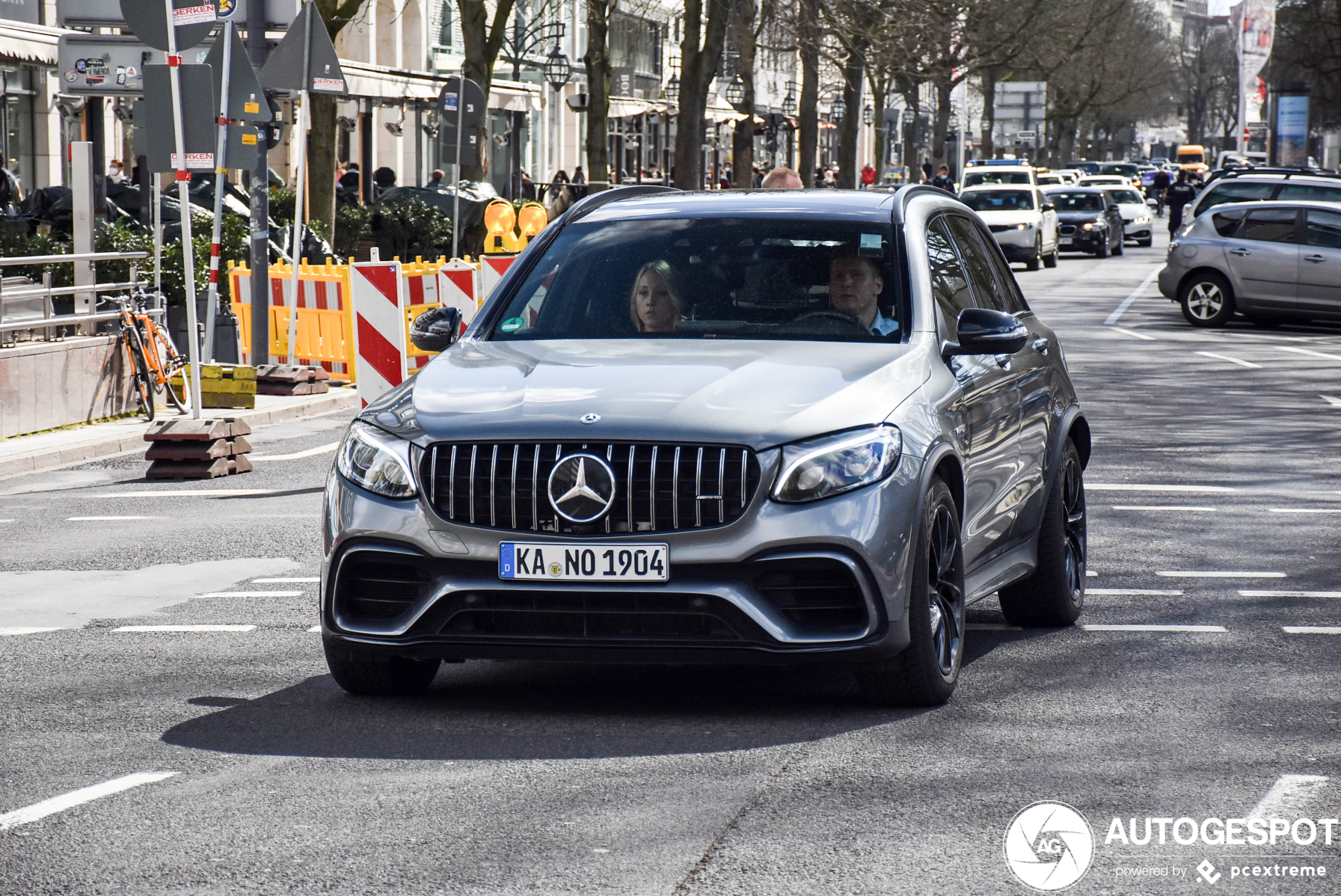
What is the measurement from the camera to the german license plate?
5809 millimetres

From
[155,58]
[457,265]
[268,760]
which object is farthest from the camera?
[155,58]

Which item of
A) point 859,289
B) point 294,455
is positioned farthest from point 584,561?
point 294,455

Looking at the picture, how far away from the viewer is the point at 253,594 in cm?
877

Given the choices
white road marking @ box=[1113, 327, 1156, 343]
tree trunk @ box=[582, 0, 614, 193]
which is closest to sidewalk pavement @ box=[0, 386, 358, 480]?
white road marking @ box=[1113, 327, 1156, 343]

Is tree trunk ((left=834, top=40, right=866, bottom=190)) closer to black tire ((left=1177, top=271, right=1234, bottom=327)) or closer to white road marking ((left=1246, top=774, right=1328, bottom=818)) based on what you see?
black tire ((left=1177, top=271, right=1234, bottom=327))

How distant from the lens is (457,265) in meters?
19.1

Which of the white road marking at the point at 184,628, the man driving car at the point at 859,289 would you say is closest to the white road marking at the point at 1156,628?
the man driving car at the point at 859,289

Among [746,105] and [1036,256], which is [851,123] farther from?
[1036,256]

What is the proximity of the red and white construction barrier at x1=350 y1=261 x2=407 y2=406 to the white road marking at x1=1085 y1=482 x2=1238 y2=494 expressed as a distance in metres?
4.24

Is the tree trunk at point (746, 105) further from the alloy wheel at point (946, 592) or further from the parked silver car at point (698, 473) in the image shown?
the alloy wheel at point (946, 592)

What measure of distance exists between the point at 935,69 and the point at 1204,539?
40.1 meters

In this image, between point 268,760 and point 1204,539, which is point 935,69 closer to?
point 1204,539

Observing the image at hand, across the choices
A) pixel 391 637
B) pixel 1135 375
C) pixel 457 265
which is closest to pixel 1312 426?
pixel 1135 375

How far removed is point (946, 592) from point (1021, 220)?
37403 millimetres
